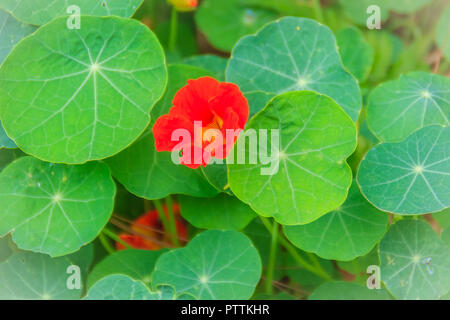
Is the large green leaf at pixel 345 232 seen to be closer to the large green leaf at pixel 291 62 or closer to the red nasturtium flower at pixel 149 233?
the large green leaf at pixel 291 62

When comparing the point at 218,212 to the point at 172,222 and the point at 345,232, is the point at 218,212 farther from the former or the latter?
the point at 345,232

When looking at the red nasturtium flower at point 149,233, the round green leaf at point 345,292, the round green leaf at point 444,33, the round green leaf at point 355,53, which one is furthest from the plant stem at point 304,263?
the round green leaf at point 444,33

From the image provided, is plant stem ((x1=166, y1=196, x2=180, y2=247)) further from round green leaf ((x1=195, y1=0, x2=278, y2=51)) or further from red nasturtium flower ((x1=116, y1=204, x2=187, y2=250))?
round green leaf ((x1=195, y1=0, x2=278, y2=51))

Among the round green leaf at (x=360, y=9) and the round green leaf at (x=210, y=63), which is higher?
the round green leaf at (x=360, y=9)

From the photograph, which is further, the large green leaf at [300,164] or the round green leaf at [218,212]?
the round green leaf at [218,212]

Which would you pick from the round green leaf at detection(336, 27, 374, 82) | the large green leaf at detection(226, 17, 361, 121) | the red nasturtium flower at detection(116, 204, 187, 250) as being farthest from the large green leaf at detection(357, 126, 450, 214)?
the red nasturtium flower at detection(116, 204, 187, 250)
